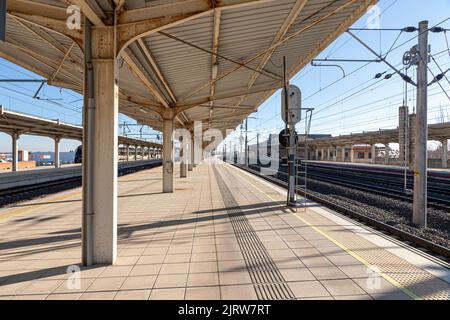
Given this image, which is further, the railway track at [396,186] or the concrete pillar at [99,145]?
the railway track at [396,186]

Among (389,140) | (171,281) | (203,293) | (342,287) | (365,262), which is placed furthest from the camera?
(389,140)

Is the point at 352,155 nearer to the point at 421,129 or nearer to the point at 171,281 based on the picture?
the point at 421,129

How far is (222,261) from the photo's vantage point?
16.7 feet

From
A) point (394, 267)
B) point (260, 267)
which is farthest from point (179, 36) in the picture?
point (394, 267)

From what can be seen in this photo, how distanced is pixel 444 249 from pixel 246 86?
11.9 meters

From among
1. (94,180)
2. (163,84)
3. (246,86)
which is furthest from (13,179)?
(94,180)

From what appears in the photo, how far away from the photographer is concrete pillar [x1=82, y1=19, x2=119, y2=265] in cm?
482

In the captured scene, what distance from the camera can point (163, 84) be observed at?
1180 centimetres

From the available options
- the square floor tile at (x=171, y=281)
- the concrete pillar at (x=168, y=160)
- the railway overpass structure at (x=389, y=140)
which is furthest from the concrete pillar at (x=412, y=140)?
the concrete pillar at (x=168, y=160)

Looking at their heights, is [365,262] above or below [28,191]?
above

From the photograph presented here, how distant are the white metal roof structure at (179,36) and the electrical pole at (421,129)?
1933mm

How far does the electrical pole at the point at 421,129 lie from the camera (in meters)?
7.79

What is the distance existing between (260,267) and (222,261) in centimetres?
69

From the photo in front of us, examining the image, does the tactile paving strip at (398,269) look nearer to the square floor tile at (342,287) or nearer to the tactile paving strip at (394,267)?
the tactile paving strip at (394,267)
